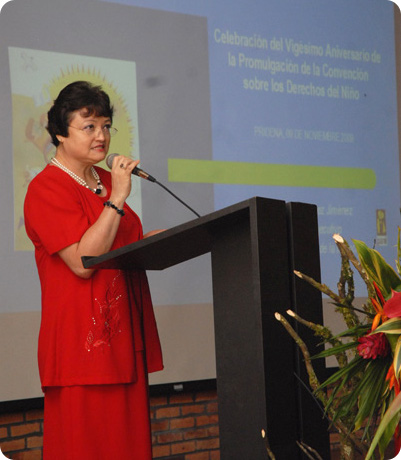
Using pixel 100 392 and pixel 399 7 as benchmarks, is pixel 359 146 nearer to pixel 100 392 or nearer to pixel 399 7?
pixel 399 7

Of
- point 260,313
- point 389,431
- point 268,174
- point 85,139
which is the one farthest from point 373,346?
point 268,174

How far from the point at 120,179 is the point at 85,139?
0.70ft

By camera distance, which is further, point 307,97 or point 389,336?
point 307,97

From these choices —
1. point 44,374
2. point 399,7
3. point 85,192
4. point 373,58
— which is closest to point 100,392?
point 44,374

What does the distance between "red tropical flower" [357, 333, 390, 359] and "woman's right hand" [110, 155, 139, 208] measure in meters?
1.03

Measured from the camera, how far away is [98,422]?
6.14 ft

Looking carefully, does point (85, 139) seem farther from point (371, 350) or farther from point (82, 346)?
point (371, 350)

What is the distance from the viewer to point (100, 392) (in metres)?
1.87

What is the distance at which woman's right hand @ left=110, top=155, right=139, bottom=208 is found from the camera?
1.84m

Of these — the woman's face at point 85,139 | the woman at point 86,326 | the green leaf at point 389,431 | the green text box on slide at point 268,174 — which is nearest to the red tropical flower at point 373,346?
the green leaf at point 389,431

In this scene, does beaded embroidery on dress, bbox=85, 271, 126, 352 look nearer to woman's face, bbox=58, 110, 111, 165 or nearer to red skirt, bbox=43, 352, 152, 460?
red skirt, bbox=43, 352, 152, 460

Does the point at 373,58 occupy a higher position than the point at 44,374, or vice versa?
the point at 373,58

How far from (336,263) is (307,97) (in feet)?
2.98

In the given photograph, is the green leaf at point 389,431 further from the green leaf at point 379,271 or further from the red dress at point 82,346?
the red dress at point 82,346
